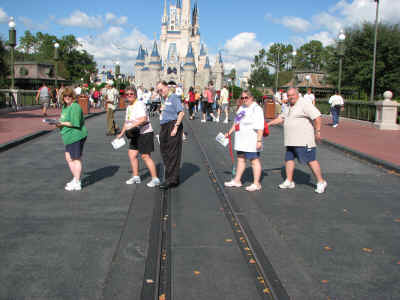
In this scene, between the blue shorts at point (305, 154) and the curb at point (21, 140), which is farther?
the curb at point (21, 140)

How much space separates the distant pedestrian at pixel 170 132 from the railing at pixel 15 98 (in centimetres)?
1992

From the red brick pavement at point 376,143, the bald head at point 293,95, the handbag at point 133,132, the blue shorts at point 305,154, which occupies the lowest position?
the red brick pavement at point 376,143

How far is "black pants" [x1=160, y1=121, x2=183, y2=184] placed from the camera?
7023mm

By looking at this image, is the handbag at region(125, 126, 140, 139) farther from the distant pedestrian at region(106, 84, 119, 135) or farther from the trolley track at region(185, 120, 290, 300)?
the distant pedestrian at region(106, 84, 119, 135)

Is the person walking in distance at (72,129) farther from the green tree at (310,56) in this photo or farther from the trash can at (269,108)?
the green tree at (310,56)

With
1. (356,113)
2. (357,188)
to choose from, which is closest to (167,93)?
(357,188)

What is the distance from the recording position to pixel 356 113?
2316 centimetres

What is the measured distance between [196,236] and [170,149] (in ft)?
7.96

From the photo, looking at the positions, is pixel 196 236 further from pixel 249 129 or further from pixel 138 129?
pixel 138 129

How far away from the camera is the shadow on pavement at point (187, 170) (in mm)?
8180

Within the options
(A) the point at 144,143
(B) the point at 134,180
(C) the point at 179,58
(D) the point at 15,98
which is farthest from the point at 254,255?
(C) the point at 179,58

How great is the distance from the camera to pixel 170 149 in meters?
7.04

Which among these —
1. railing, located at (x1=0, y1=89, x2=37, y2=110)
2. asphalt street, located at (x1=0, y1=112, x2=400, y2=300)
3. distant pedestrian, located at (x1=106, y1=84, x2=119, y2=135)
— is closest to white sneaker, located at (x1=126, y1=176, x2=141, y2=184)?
asphalt street, located at (x1=0, y1=112, x2=400, y2=300)

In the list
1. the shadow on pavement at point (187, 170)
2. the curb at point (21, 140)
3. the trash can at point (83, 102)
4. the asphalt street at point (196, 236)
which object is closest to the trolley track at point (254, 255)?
the asphalt street at point (196, 236)
